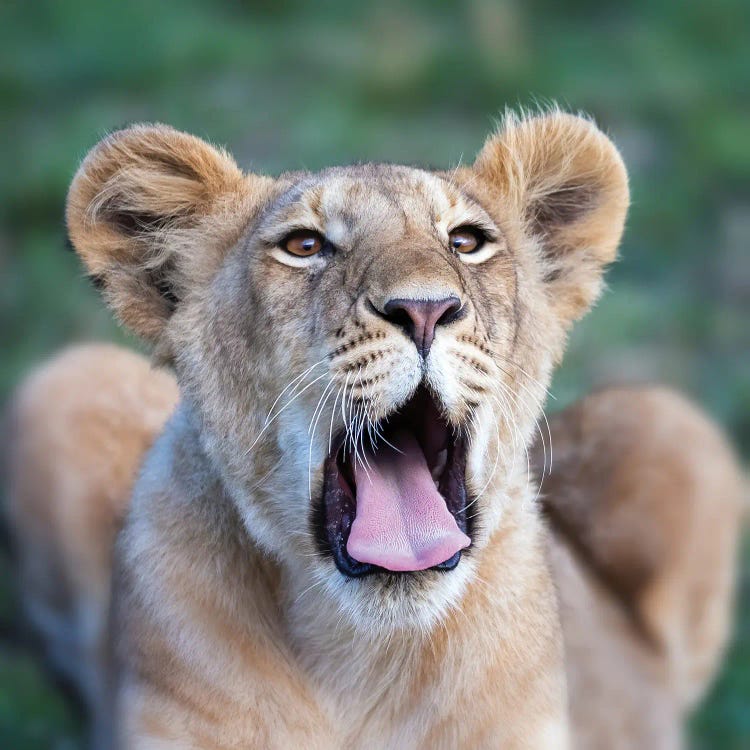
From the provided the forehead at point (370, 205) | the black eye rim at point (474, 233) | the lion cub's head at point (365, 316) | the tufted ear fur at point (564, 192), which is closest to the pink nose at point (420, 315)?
the lion cub's head at point (365, 316)

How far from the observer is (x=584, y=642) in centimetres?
407

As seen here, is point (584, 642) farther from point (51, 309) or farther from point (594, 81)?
point (594, 81)

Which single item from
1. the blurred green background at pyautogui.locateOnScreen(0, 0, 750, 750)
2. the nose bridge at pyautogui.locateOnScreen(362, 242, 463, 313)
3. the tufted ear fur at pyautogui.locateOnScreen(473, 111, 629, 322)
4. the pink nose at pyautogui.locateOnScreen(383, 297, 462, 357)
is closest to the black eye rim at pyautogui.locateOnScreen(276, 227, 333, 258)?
the nose bridge at pyautogui.locateOnScreen(362, 242, 463, 313)

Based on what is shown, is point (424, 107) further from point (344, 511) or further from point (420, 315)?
point (420, 315)

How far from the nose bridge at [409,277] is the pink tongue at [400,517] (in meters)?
0.38

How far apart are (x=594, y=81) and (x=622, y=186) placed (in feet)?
17.6

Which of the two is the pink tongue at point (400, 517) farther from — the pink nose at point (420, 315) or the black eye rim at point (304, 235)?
the black eye rim at point (304, 235)

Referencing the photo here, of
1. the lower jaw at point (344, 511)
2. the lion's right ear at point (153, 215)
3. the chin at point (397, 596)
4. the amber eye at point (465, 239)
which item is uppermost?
the amber eye at point (465, 239)

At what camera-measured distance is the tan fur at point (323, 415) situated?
9.80 ft

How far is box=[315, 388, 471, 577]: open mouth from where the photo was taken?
2.93 metres

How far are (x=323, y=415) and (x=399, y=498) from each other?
0.77 feet

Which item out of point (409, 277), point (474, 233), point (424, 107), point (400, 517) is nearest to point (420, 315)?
point (409, 277)

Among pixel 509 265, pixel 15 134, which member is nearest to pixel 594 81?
pixel 15 134

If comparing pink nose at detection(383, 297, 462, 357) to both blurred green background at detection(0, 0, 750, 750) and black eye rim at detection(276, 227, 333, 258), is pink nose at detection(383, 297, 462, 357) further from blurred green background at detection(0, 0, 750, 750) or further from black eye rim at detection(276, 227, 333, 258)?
blurred green background at detection(0, 0, 750, 750)
